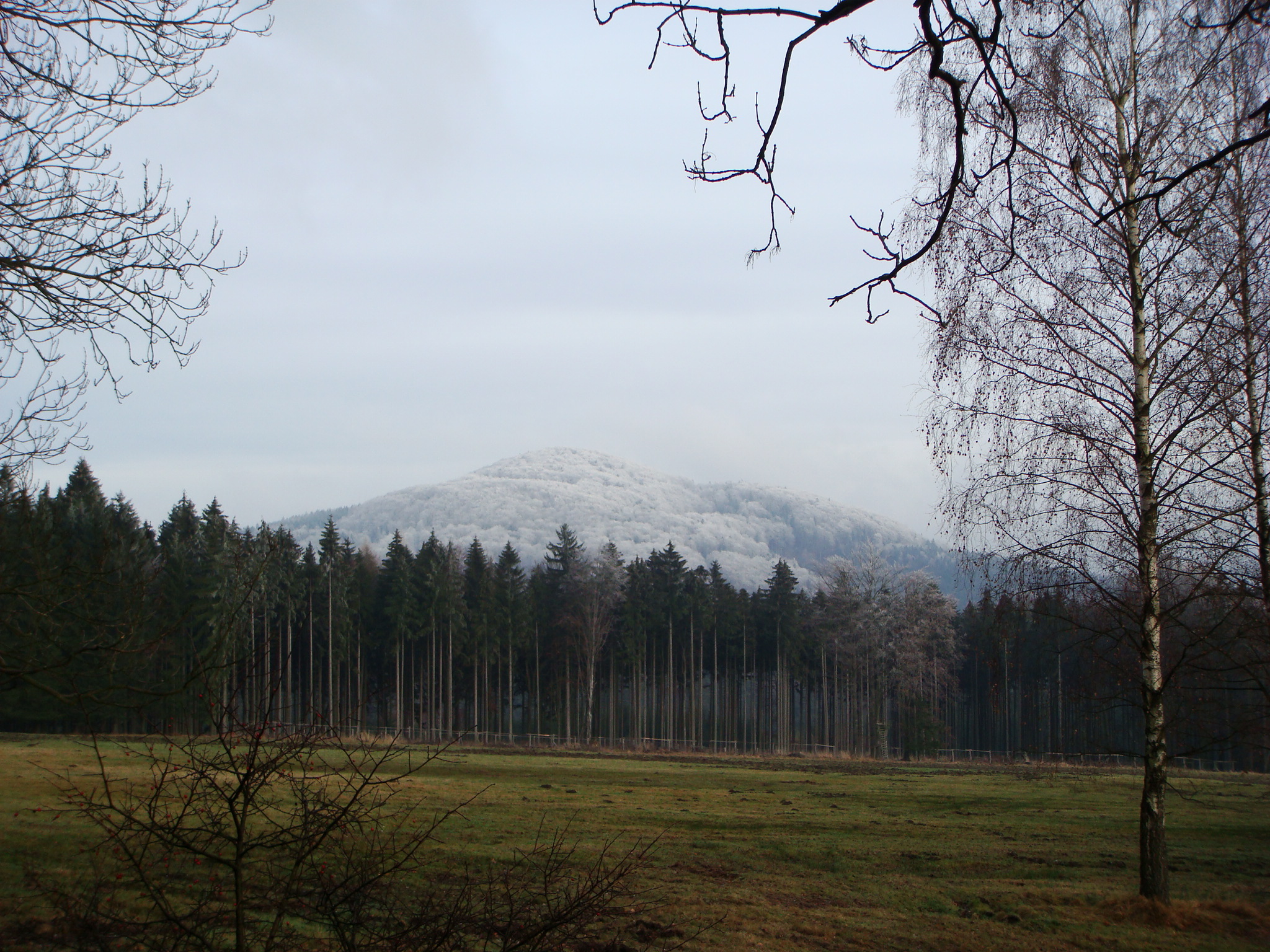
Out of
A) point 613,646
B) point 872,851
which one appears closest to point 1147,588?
point 872,851

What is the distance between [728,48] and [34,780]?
22.7m

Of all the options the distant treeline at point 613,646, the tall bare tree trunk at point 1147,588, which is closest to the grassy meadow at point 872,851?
the tall bare tree trunk at point 1147,588

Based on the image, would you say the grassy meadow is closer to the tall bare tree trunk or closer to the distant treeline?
the tall bare tree trunk

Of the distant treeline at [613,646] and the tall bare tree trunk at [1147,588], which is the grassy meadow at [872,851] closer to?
the tall bare tree trunk at [1147,588]

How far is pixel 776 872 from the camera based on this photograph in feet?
43.8

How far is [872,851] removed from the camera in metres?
15.8

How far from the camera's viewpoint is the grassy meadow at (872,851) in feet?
31.6

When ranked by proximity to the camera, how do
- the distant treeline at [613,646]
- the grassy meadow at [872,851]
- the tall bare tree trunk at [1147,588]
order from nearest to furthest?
the grassy meadow at [872,851], the tall bare tree trunk at [1147,588], the distant treeline at [613,646]

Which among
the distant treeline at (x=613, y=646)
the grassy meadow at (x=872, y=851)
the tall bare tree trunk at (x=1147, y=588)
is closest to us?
the grassy meadow at (x=872, y=851)

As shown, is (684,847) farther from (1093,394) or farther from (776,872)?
(1093,394)

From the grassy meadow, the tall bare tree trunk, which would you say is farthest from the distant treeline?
the tall bare tree trunk

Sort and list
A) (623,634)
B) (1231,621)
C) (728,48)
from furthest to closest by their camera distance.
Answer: (623,634)
(1231,621)
(728,48)

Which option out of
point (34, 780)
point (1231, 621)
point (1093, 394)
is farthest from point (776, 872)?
point (34, 780)

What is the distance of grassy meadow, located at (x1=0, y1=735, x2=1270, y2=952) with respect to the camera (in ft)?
31.6
